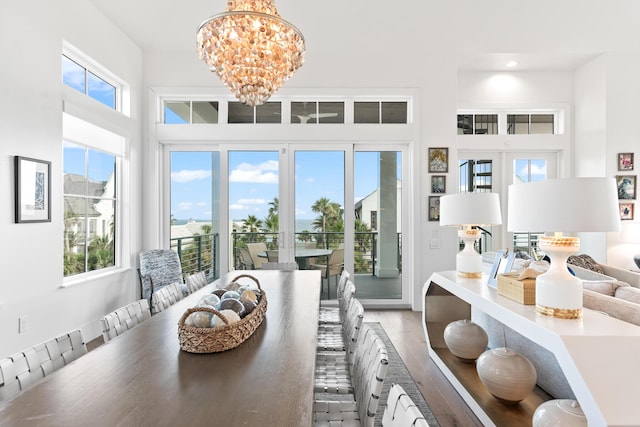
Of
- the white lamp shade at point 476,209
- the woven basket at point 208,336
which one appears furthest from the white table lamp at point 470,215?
the woven basket at point 208,336

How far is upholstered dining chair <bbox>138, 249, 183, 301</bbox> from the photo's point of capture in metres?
4.29

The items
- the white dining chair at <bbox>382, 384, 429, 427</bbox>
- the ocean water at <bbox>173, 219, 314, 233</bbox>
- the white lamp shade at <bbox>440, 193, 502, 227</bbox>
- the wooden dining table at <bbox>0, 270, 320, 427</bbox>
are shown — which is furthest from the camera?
the ocean water at <bbox>173, 219, 314, 233</bbox>

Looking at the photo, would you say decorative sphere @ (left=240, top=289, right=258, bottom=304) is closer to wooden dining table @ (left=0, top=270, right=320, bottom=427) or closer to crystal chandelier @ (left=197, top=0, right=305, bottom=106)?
wooden dining table @ (left=0, top=270, right=320, bottom=427)

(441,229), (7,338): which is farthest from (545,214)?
(7,338)

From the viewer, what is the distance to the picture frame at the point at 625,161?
192 inches

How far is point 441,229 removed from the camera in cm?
482

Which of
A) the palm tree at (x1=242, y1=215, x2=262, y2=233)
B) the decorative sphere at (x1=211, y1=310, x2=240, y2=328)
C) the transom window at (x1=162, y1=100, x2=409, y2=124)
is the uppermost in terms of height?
the transom window at (x1=162, y1=100, x2=409, y2=124)

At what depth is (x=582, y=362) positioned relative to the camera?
1.37m

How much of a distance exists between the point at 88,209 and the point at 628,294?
4794 millimetres

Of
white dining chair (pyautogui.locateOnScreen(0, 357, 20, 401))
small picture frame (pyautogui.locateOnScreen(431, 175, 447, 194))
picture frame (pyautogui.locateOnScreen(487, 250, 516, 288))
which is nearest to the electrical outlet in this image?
white dining chair (pyautogui.locateOnScreen(0, 357, 20, 401))

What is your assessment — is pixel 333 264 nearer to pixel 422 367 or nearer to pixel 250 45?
pixel 422 367

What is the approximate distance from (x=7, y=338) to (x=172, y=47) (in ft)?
12.0

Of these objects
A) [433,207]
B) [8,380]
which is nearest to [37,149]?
[8,380]

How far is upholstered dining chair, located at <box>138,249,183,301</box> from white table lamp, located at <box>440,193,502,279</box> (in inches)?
132
